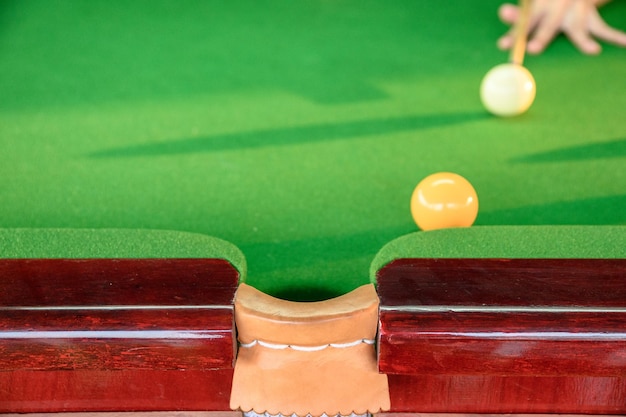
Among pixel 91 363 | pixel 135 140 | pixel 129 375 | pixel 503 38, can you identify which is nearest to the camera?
pixel 91 363

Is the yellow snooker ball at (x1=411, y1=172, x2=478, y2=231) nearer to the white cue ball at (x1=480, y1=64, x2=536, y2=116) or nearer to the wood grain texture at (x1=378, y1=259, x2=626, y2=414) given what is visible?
the wood grain texture at (x1=378, y1=259, x2=626, y2=414)

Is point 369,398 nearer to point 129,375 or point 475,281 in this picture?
point 475,281

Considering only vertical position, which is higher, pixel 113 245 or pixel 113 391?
pixel 113 245

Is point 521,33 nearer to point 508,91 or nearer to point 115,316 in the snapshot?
point 508,91

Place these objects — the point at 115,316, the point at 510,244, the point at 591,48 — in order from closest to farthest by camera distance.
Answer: the point at 115,316 < the point at 510,244 < the point at 591,48

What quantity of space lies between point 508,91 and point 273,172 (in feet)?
2.34

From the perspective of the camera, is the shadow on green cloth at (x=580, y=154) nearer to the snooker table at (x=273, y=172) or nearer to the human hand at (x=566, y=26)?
the snooker table at (x=273, y=172)

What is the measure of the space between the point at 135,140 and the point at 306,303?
34.8 inches

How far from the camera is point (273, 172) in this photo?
66.8 inches

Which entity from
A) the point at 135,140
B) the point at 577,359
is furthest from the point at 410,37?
the point at 577,359

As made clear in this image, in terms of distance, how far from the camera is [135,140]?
1.88 meters

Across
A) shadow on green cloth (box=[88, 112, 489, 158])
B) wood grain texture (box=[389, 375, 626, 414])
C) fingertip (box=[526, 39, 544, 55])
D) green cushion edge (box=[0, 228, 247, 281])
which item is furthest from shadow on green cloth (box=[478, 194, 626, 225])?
fingertip (box=[526, 39, 544, 55])

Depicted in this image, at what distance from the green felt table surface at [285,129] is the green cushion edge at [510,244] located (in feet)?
0.04

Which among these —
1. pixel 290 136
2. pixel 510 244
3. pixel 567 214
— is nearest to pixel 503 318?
pixel 510 244
